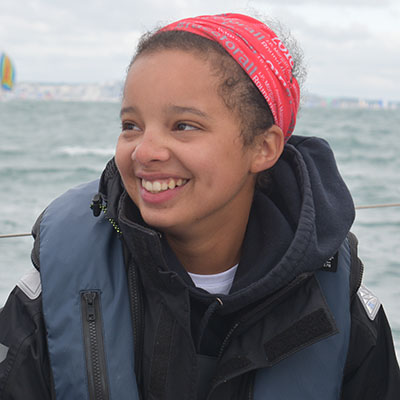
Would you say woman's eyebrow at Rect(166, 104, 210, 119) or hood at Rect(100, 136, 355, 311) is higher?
woman's eyebrow at Rect(166, 104, 210, 119)

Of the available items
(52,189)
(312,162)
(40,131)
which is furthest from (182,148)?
(40,131)

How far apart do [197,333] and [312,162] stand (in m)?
0.49

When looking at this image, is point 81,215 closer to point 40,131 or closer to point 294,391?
point 294,391

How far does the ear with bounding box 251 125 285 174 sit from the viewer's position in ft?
4.34

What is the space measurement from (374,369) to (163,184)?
2.23 ft

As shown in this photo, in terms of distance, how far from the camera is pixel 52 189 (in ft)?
34.1

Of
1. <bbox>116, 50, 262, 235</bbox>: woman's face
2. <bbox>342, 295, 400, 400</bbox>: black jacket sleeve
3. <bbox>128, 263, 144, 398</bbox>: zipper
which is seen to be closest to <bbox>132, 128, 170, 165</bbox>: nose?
<bbox>116, 50, 262, 235</bbox>: woman's face

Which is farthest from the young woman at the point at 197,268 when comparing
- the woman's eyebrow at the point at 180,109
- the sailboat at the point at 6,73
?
the sailboat at the point at 6,73

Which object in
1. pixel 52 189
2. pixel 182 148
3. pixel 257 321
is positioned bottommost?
pixel 52 189

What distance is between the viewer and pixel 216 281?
142 cm

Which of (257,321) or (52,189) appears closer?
(257,321)

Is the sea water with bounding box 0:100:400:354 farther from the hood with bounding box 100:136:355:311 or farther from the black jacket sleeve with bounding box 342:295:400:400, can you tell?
the hood with bounding box 100:136:355:311

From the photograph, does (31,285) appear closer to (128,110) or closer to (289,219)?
(128,110)

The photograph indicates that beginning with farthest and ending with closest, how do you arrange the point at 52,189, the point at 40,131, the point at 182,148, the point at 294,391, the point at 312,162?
the point at 40,131 → the point at 52,189 → the point at 312,162 → the point at 294,391 → the point at 182,148
